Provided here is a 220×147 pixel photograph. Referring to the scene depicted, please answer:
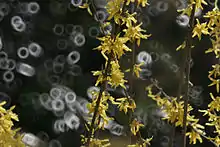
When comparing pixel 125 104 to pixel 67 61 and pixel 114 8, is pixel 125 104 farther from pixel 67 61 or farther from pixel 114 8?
pixel 67 61

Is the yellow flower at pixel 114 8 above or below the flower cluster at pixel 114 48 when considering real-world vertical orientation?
above

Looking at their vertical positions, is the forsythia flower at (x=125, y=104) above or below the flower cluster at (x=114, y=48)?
below

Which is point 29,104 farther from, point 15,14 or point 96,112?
point 96,112

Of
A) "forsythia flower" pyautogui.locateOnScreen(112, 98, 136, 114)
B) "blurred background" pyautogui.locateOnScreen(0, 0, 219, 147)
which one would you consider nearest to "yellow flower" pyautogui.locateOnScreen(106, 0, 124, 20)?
"forsythia flower" pyautogui.locateOnScreen(112, 98, 136, 114)

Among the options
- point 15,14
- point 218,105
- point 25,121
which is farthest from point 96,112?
point 15,14

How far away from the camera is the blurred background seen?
94.1 inches

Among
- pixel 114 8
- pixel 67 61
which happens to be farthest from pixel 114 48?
pixel 67 61

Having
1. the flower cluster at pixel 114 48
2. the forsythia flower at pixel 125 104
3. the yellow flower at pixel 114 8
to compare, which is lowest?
the forsythia flower at pixel 125 104

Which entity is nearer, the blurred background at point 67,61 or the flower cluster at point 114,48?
the flower cluster at point 114,48

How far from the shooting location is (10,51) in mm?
2443

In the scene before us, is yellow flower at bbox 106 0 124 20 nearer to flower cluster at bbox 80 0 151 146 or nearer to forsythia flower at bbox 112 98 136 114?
flower cluster at bbox 80 0 151 146

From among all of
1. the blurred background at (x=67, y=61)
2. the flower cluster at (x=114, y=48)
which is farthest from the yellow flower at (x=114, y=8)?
the blurred background at (x=67, y=61)

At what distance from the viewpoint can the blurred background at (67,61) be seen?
7.84ft

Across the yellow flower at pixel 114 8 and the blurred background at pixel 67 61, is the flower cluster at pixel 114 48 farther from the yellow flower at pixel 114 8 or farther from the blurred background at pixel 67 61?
the blurred background at pixel 67 61
